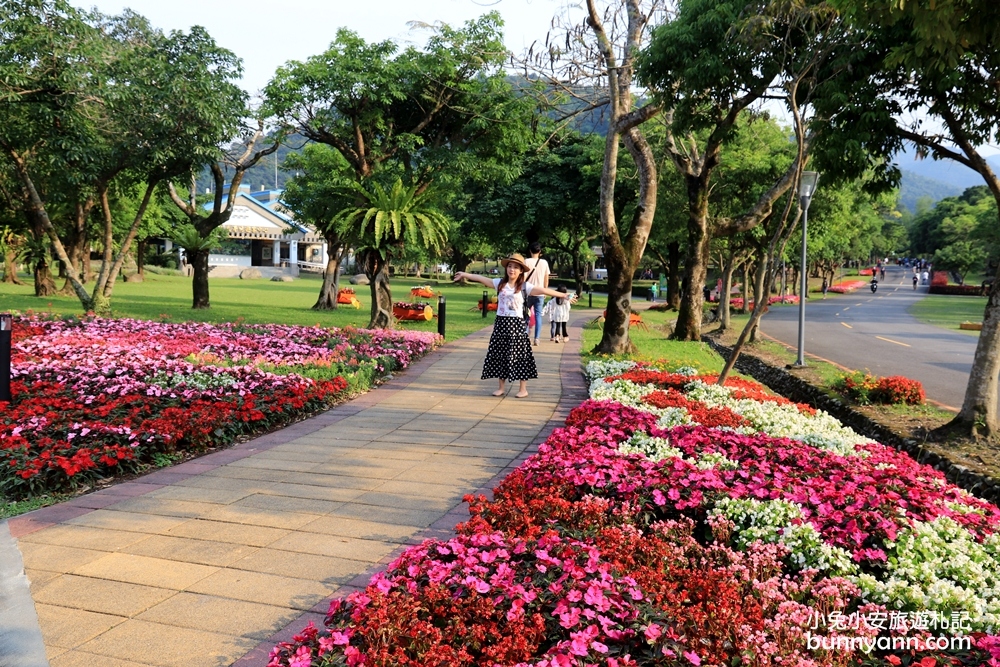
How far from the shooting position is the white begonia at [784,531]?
356 cm

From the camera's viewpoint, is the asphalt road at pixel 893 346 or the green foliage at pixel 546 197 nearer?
the asphalt road at pixel 893 346

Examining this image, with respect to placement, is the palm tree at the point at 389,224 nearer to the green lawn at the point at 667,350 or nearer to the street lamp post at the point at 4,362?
the green lawn at the point at 667,350

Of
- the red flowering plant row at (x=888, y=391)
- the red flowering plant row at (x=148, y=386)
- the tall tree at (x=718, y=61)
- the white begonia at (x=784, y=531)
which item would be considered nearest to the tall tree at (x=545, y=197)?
Answer: the tall tree at (x=718, y=61)

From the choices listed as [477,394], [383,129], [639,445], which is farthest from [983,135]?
[383,129]

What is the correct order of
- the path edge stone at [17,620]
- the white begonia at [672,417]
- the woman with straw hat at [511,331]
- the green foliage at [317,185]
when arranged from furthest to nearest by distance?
the green foliage at [317,185] < the woman with straw hat at [511,331] < the white begonia at [672,417] < the path edge stone at [17,620]

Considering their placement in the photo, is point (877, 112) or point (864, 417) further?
point (864, 417)

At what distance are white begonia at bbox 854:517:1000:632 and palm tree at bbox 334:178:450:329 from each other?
11639 mm

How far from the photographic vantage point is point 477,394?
9828 mm

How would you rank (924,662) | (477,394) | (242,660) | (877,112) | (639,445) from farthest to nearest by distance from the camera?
1. (477,394)
2. (877,112)
3. (639,445)
4. (242,660)
5. (924,662)

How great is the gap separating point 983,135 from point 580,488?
268 inches

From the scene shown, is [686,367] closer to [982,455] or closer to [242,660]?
[982,455]

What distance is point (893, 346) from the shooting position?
18.9 m

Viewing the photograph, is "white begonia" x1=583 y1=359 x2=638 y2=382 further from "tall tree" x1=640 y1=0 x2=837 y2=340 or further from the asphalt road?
the asphalt road

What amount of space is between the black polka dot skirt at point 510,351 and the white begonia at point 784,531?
210 inches
